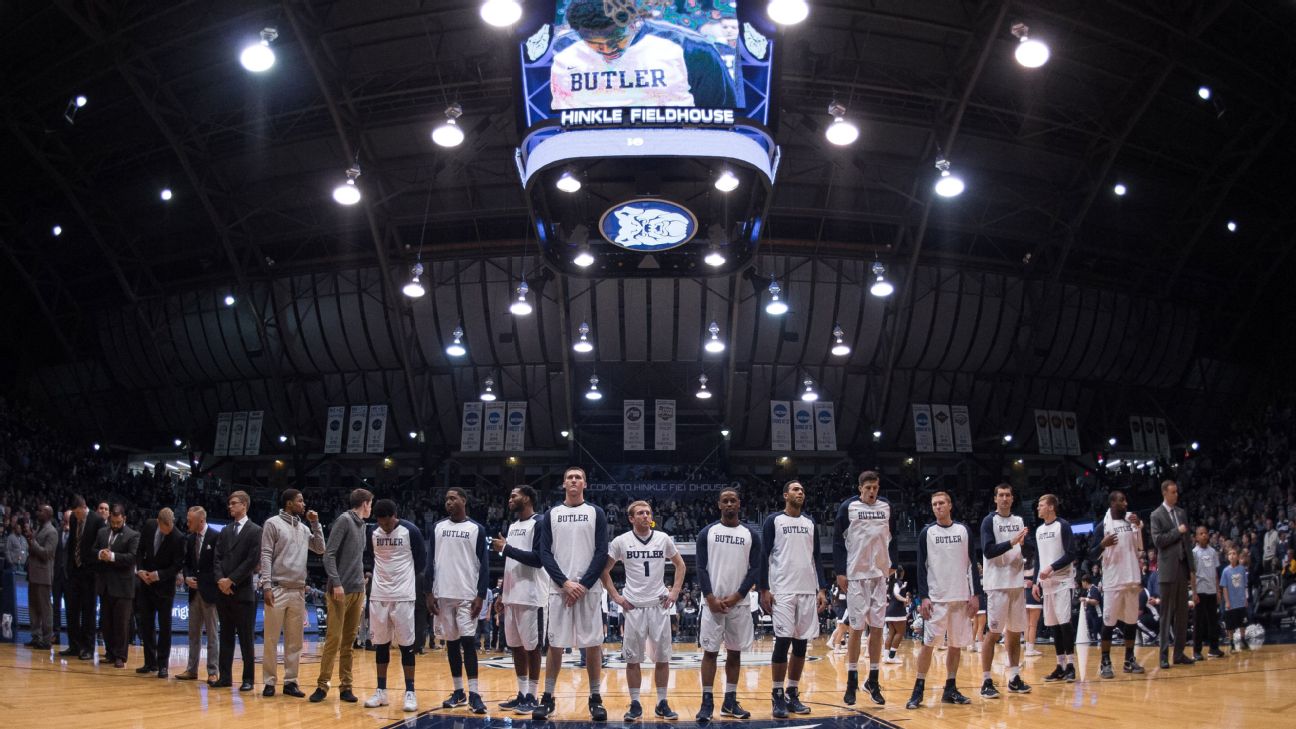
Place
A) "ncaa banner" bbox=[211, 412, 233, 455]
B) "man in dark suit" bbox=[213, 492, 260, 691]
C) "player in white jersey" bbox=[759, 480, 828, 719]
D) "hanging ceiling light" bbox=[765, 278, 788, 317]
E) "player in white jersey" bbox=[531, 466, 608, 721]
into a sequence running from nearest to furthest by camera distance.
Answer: "player in white jersey" bbox=[531, 466, 608, 721]
"player in white jersey" bbox=[759, 480, 828, 719]
"man in dark suit" bbox=[213, 492, 260, 691]
"hanging ceiling light" bbox=[765, 278, 788, 317]
"ncaa banner" bbox=[211, 412, 233, 455]

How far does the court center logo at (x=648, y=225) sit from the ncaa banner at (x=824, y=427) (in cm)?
1964

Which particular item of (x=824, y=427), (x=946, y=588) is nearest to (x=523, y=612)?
(x=946, y=588)

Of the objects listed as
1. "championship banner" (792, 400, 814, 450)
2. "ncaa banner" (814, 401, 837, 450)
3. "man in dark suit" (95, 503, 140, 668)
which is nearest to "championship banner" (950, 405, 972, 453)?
"ncaa banner" (814, 401, 837, 450)

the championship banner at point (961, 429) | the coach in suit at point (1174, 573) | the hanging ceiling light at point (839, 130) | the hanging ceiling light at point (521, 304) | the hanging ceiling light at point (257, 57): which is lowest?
the coach in suit at point (1174, 573)

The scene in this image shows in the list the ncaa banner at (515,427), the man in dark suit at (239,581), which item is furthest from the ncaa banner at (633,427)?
the man in dark suit at (239,581)

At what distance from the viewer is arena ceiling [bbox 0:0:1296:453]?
2198 cm

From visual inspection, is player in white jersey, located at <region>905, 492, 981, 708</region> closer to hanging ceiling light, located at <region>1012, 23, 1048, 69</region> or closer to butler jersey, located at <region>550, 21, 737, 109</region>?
butler jersey, located at <region>550, 21, 737, 109</region>

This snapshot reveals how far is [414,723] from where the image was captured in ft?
24.1

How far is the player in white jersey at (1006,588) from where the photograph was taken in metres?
9.30

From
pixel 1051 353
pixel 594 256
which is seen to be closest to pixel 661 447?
pixel 1051 353

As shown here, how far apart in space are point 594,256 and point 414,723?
1009 cm

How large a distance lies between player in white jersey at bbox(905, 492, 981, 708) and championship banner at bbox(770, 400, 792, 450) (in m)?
24.4

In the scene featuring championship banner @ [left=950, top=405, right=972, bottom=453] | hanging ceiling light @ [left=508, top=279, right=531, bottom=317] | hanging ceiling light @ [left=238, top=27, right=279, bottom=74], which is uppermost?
hanging ceiling light @ [left=238, top=27, right=279, bottom=74]

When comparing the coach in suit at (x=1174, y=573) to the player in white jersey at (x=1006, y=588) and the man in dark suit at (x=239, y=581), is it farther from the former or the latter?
the man in dark suit at (x=239, y=581)
